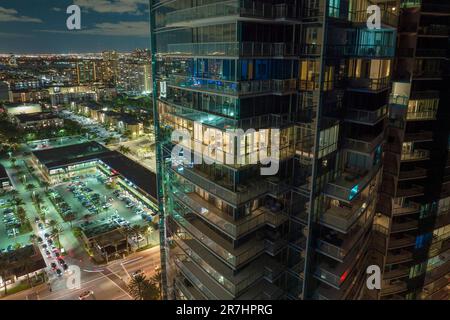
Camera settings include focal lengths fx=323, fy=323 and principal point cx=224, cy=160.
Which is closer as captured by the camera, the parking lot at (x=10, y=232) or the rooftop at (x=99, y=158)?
the parking lot at (x=10, y=232)

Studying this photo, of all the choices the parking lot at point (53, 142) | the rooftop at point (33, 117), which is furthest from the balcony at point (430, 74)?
the rooftop at point (33, 117)

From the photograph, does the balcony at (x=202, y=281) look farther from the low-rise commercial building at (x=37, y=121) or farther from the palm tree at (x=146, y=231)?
the low-rise commercial building at (x=37, y=121)

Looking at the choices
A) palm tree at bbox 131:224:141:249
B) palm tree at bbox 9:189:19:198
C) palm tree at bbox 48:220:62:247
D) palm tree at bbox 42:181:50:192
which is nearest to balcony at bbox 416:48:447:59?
palm tree at bbox 131:224:141:249

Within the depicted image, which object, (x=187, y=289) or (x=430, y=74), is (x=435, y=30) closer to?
(x=430, y=74)

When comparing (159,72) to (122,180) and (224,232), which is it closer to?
(224,232)

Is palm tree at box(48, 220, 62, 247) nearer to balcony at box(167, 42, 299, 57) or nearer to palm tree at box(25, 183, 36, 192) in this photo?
palm tree at box(25, 183, 36, 192)

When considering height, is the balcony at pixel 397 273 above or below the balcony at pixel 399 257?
below
